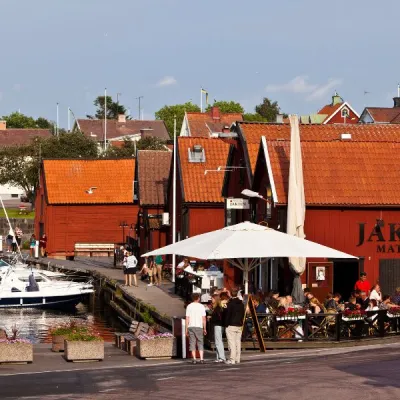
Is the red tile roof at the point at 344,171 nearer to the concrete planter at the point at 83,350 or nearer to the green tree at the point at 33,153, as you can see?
the concrete planter at the point at 83,350

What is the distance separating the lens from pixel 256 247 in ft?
93.6

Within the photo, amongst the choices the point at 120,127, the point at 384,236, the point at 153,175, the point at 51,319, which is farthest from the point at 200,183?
the point at 120,127

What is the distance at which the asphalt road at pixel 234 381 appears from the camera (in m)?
20.2

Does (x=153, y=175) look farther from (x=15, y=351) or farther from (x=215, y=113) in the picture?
(x=215, y=113)

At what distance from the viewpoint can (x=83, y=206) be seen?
79062 mm

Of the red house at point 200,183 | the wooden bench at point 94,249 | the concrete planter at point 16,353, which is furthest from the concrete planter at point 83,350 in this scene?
the wooden bench at point 94,249

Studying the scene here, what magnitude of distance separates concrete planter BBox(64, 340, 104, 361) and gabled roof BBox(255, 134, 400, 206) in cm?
1314

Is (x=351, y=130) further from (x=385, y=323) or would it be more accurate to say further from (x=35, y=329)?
(x=385, y=323)

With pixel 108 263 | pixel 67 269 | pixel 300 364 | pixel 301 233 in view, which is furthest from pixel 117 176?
pixel 300 364

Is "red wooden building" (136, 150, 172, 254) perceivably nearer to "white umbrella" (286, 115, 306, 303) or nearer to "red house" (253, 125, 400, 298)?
"red house" (253, 125, 400, 298)

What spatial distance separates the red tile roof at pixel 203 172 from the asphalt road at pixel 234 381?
2887 cm

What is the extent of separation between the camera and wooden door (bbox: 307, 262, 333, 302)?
123ft

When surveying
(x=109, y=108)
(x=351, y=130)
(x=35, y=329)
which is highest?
(x=109, y=108)

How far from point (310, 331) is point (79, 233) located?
169ft
